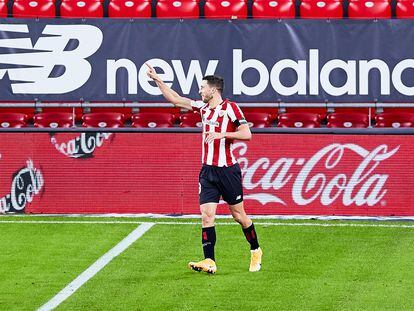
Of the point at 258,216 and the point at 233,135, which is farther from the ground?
the point at 233,135

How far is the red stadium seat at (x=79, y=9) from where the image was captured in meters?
21.8

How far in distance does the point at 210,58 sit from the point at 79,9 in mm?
2709

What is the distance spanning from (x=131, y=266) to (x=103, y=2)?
955 centimetres

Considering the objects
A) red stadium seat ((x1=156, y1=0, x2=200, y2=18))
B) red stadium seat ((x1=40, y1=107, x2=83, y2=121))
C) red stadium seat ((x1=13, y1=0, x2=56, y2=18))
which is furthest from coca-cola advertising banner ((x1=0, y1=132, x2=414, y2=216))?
red stadium seat ((x1=13, y1=0, x2=56, y2=18))

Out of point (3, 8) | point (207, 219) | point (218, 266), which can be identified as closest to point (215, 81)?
point (207, 219)

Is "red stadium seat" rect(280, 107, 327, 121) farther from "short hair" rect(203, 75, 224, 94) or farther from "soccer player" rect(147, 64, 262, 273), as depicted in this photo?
"short hair" rect(203, 75, 224, 94)

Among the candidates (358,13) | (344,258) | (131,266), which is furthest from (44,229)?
(358,13)

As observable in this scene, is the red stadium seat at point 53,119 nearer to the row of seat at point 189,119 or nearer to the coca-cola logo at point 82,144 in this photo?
the row of seat at point 189,119

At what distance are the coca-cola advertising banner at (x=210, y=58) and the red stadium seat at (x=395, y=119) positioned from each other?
280mm

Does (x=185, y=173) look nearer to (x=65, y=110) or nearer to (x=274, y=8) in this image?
(x=65, y=110)

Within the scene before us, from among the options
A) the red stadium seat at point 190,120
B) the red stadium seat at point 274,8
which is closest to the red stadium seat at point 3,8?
the red stadium seat at point 190,120

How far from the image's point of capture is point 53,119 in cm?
2077

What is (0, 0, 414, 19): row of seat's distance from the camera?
2139 cm

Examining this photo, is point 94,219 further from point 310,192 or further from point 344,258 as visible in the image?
point 344,258
